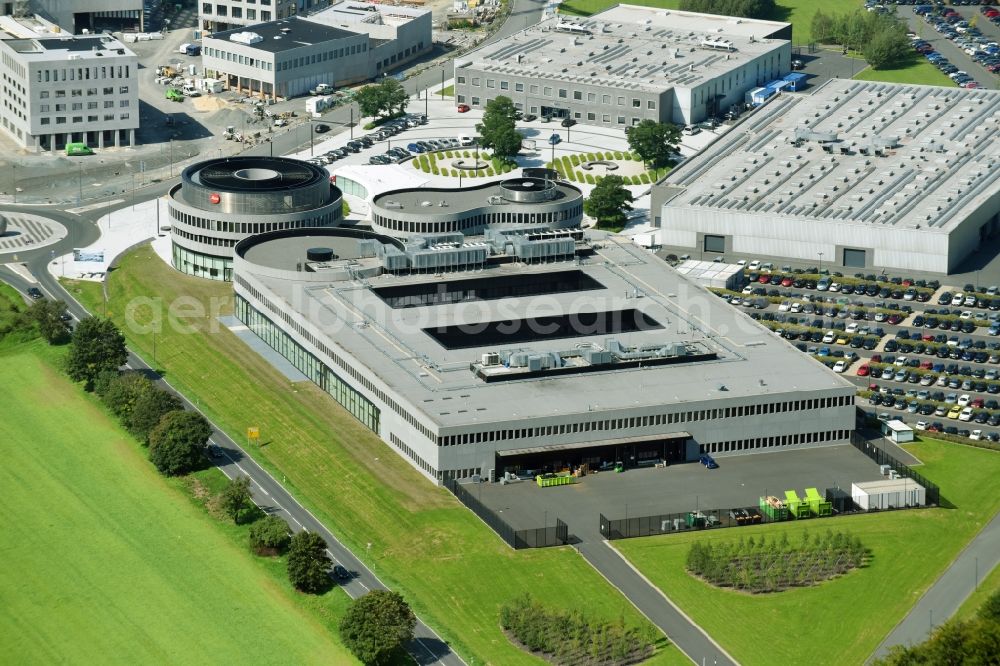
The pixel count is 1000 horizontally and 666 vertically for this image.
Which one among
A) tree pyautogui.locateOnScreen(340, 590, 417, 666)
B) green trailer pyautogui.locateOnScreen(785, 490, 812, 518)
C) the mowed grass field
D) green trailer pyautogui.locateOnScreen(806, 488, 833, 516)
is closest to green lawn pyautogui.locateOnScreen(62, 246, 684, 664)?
tree pyautogui.locateOnScreen(340, 590, 417, 666)

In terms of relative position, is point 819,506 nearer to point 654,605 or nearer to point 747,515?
point 747,515

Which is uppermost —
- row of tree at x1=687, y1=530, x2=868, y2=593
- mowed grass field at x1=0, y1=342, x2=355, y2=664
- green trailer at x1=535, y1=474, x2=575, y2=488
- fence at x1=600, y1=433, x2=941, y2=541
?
green trailer at x1=535, y1=474, x2=575, y2=488

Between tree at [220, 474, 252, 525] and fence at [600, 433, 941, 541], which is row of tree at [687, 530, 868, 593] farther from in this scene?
tree at [220, 474, 252, 525]

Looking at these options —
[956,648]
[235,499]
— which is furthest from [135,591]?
[956,648]

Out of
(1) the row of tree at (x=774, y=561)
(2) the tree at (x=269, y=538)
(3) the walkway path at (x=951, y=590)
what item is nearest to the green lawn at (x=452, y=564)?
(2) the tree at (x=269, y=538)

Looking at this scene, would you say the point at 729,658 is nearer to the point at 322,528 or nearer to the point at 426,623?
the point at 426,623
